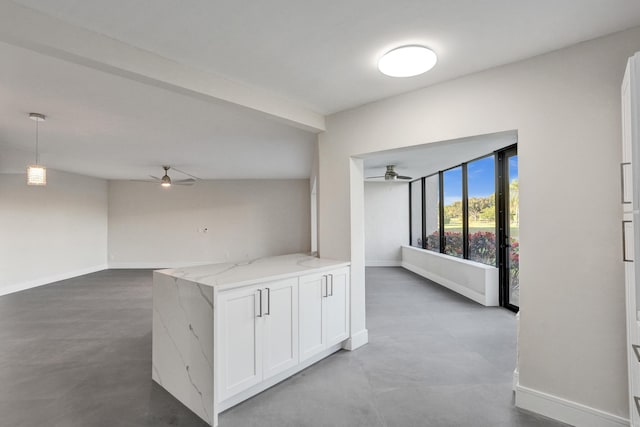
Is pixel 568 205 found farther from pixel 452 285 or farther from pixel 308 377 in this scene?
pixel 452 285

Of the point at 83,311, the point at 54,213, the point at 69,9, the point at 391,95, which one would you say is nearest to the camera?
the point at 69,9

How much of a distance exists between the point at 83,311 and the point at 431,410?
4.88 meters

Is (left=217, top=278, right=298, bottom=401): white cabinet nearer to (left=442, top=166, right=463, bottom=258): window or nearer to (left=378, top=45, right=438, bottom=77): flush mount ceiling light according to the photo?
(left=378, top=45, right=438, bottom=77): flush mount ceiling light

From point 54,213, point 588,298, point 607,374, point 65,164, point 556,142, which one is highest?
point 65,164

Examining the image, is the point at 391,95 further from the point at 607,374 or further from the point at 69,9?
the point at 607,374

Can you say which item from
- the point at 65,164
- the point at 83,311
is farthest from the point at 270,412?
the point at 65,164

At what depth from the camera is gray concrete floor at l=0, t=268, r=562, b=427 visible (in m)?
2.04

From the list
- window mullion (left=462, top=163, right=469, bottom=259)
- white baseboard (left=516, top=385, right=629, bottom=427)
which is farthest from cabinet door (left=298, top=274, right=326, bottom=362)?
window mullion (left=462, top=163, right=469, bottom=259)

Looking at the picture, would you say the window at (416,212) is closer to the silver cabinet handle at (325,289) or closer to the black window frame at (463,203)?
the black window frame at (463,203)

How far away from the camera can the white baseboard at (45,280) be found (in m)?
5.57

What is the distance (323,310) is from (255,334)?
764mm

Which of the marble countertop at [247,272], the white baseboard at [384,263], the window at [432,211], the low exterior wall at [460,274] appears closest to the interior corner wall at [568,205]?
the marble countertop at [247,272]

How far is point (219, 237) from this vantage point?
27.7 feet

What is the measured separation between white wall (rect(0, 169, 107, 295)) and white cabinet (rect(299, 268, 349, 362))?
251 inches
